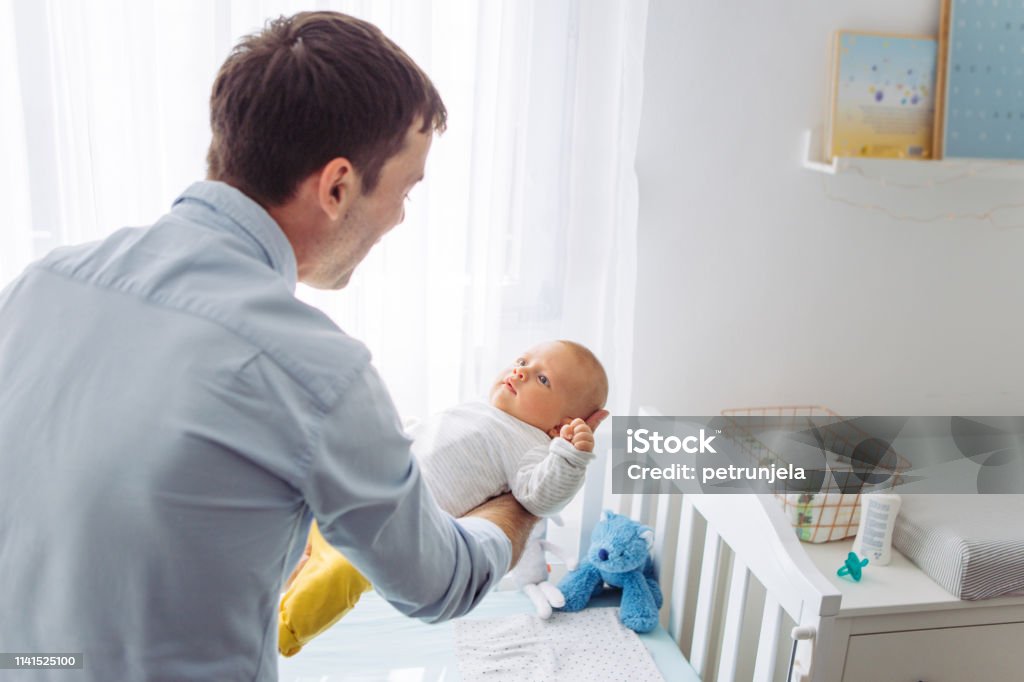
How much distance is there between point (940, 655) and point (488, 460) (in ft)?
3.16

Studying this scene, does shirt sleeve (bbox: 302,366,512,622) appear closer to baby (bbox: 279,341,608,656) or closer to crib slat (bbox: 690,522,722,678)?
baby (bbox: 279,341,608,656)

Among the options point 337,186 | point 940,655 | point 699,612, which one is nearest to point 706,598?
point 699,612

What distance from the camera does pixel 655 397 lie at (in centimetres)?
202

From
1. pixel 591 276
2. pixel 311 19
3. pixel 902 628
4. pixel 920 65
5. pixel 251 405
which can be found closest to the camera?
pixel 251 405

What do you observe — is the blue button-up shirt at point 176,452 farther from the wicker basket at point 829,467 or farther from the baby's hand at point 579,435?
the wicker basket at point 829,467

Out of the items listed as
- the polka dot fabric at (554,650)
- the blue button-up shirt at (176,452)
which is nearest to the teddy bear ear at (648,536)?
the polka dot fabric at (554,650)

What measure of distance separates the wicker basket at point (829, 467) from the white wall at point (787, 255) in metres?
0.04

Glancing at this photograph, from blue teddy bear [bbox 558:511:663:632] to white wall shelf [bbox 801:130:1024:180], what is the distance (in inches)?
34.2

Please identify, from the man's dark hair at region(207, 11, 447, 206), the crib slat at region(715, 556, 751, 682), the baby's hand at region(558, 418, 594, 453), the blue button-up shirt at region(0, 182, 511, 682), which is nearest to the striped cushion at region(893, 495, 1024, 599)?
the crib slat at region(715, 556, 751, 682)

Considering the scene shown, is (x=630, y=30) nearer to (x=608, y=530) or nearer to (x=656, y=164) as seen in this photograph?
(x=656, y=164)

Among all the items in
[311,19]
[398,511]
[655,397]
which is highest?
[311,19]

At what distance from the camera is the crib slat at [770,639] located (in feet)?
4.50

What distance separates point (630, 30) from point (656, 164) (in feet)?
0.98

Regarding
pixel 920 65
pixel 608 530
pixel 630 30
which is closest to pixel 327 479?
pixel 608 530
